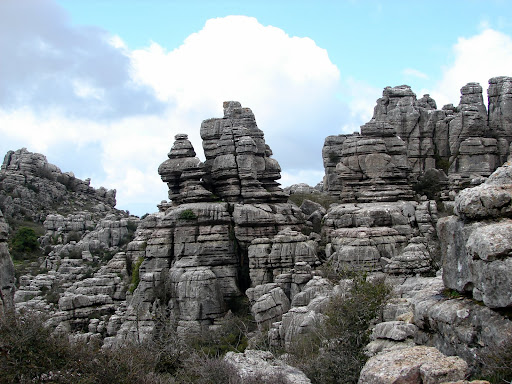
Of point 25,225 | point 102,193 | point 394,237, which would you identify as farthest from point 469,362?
point 102,193

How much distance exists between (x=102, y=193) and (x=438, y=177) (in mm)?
49252

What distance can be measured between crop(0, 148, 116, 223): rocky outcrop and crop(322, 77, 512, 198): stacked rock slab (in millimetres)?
35278

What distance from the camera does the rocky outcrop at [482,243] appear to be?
34.2 ft

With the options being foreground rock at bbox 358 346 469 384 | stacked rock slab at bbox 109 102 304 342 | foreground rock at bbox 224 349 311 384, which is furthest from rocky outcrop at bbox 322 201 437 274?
foreground rock at bbox 358 346 469 384

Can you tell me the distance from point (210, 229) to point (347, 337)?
22098 millimetres

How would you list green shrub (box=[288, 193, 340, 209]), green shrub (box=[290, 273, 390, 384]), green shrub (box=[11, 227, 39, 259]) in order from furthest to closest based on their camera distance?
green shrub (box=[11, 227, 39, 259]) → green shrub (box=[288, 193, 340, 209]) → green shrub (box=[290, 273, 390, 384])

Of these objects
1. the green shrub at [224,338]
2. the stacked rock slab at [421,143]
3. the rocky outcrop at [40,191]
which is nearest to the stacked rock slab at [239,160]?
the stacked rock slab at [421,143]

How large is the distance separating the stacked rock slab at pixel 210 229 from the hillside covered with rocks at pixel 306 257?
89 millimetres

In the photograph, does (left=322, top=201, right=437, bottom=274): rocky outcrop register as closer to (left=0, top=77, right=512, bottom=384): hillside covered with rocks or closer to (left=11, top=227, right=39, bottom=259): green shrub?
→ (left=0, top=77, right=512, bottom=384): hillside covered with rocks

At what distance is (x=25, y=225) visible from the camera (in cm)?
6375

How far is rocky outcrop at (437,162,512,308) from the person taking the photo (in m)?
10.4

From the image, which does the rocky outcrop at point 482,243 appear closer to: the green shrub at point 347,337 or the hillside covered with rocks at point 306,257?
the hillside covered with rocks at point 306,257

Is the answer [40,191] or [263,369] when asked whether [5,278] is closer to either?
[263,369]

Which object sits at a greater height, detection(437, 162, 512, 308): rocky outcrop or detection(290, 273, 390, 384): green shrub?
detection(437, 162, 512, 308): rocky outcrop
